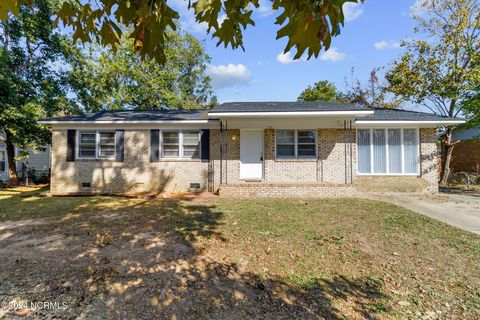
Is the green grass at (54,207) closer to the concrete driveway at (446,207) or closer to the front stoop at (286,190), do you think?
the front stoop at (286,190)

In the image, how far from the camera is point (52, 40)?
16203 millimetres

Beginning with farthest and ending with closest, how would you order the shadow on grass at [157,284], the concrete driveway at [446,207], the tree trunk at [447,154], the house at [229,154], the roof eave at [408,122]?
1. the tree trunk at [447,154]
2. the house at [229,154]
3. the roof eave at [408,122]
4. the concrete driveway at [446,207]
5. the shadow on grass at [157,284]

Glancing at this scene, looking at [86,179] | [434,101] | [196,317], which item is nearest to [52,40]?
[86,179]

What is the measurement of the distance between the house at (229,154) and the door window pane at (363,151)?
0.04 m

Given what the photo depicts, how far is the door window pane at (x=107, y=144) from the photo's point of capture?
1162cm

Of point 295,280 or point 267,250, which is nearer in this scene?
point 295,280

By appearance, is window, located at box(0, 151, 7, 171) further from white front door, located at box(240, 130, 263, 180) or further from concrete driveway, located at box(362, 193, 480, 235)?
concrete driveway, located at box(362, 193, 480, 235)

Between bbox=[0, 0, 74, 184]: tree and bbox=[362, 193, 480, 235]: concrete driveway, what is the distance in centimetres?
1885

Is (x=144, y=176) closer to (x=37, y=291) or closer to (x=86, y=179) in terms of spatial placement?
(x=86, y=179)

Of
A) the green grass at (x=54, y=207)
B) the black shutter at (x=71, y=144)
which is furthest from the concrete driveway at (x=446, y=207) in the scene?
the black shutter at (x=71, y=144)

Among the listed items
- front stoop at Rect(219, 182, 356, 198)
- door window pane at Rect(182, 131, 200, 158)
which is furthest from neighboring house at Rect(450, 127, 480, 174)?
door window pane at Rect(182, 131, 200, 158)

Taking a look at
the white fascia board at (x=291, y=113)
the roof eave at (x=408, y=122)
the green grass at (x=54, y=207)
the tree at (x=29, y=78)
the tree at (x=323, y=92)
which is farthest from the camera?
the tree at (x=323, y=92)

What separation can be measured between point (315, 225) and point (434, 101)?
1632 cm

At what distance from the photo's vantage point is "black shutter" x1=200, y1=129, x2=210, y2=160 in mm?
11492
